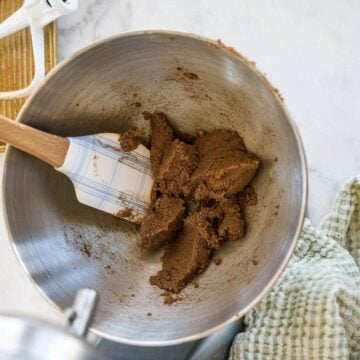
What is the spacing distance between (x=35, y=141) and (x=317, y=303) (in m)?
0.42

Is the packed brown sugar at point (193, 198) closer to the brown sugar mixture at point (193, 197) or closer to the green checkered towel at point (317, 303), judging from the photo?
the brown sugar mixture at point (193, 197)

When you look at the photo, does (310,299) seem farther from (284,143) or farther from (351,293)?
(284,143)

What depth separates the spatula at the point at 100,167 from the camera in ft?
2.56

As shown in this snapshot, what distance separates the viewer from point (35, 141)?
2.52 ft

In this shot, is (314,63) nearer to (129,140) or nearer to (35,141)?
(129,140)

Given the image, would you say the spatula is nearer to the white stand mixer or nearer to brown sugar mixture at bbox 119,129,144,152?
brown sugar mixture at bbox 119,129,144,152

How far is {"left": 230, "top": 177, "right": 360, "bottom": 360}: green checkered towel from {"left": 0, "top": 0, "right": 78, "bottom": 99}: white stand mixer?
0.47 m

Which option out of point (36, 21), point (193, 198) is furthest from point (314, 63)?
point (36, 21)

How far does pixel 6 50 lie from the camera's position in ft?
3.28

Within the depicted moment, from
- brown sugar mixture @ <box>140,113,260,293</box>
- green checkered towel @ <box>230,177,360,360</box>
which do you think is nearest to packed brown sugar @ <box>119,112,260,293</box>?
brown sugar mixture @ <box>140,113,260,293</box>

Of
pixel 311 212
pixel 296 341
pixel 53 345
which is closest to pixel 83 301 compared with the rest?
pixel 53 345

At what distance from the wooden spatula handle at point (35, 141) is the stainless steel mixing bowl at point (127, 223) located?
0.03m

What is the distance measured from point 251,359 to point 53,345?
38cm

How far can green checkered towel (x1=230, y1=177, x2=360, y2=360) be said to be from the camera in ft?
2.71
